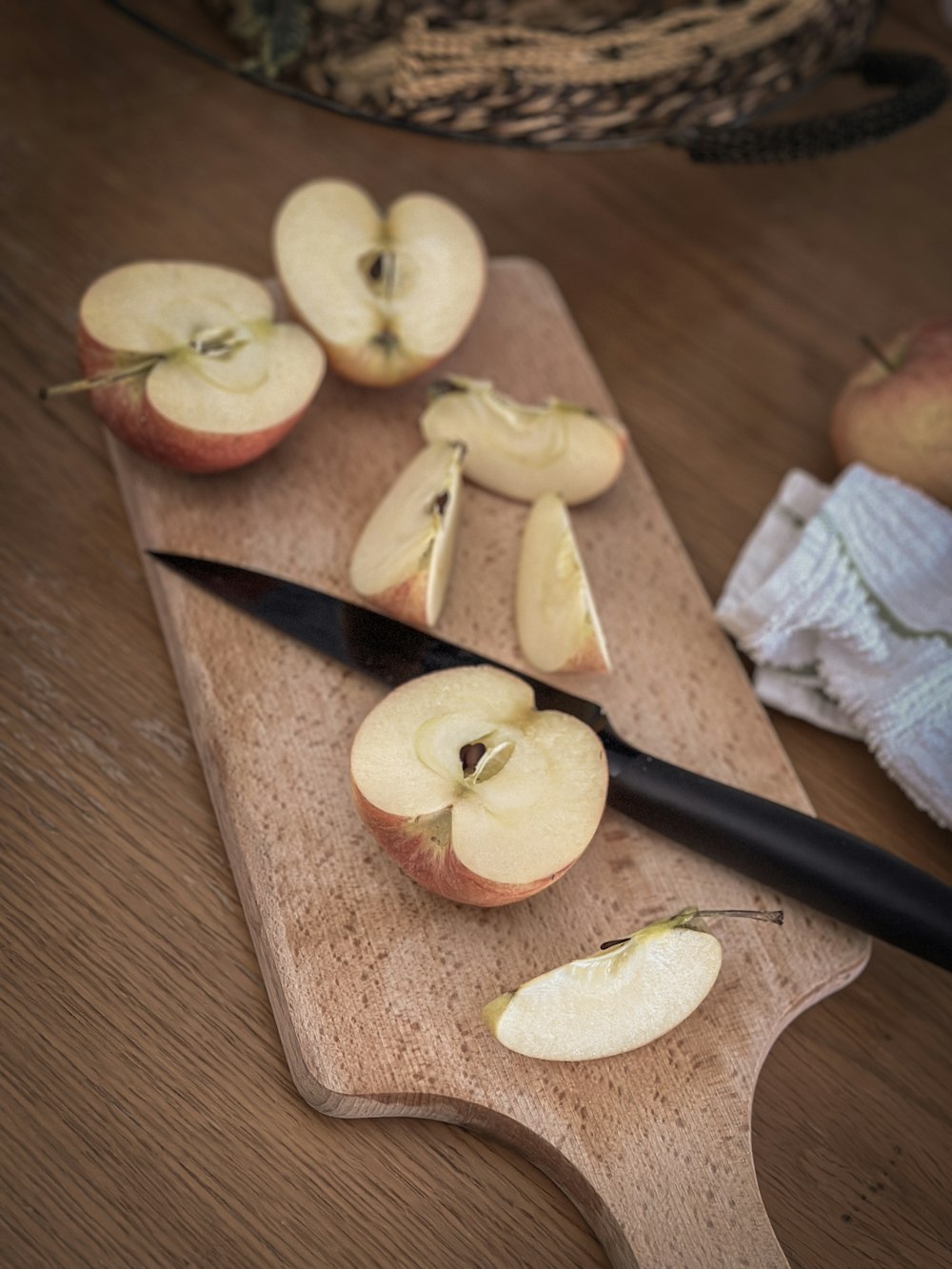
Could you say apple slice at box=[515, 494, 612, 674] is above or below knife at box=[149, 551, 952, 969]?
above

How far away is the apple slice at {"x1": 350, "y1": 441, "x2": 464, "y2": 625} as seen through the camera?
0.85m

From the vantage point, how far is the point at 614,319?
3.92ft

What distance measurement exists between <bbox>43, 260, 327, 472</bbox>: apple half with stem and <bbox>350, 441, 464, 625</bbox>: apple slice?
0.10 meters

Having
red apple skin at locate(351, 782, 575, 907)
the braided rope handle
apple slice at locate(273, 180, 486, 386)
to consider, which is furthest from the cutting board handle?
the braided rope handle

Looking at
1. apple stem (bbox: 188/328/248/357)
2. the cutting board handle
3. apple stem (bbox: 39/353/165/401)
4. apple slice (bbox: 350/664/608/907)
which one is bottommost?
the cutting board handle

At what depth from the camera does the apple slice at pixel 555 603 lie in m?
0.85

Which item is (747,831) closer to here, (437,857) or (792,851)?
(792,851)

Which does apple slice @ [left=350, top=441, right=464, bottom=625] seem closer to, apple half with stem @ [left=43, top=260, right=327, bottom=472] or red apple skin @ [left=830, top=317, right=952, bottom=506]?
apple half with stem @ [left=43, top=260, right=327, bottom=472]

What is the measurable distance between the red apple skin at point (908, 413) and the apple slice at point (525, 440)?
237 mm

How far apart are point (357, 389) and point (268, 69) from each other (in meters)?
0.33

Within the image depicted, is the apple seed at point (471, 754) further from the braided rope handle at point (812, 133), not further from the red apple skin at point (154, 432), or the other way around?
the braided rope handle at point (812, 133)

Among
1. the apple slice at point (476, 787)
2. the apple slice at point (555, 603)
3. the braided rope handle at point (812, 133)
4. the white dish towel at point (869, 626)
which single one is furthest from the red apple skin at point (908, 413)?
the apple slice at point (476, 787)

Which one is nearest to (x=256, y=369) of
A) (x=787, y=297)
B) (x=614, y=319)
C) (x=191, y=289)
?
(x=191, y=289)

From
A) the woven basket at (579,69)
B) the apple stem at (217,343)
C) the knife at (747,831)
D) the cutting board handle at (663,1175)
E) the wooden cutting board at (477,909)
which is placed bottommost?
the cutting board handle at (663,1175)
